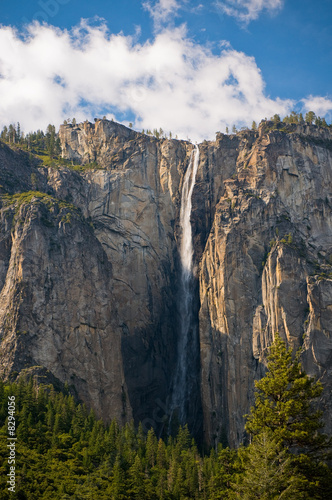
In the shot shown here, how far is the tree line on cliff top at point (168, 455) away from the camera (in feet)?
118

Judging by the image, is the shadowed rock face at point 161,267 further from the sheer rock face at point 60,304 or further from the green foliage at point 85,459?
the green foliage at point 85,459

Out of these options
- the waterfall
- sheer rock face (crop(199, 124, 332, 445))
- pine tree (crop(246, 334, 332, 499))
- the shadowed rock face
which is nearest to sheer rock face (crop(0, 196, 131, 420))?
the shadowed rock face

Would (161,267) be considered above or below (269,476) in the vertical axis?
above

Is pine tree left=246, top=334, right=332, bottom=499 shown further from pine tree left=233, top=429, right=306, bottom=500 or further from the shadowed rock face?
the shadowed rock face

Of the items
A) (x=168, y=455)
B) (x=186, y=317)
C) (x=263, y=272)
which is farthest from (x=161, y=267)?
(x=168, y=455)

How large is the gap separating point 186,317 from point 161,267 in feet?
36.2

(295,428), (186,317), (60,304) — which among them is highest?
(186,317)

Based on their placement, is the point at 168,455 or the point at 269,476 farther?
the point at 168,455

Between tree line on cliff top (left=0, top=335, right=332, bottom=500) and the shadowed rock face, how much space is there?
11.0 m

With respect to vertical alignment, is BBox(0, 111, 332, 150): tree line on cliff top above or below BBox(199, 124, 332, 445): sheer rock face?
above

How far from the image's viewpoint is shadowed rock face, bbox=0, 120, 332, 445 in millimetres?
92312

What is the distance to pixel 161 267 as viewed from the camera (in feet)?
375

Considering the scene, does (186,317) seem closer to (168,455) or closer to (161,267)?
(161,267)

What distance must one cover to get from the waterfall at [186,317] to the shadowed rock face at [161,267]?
151 centimetres
